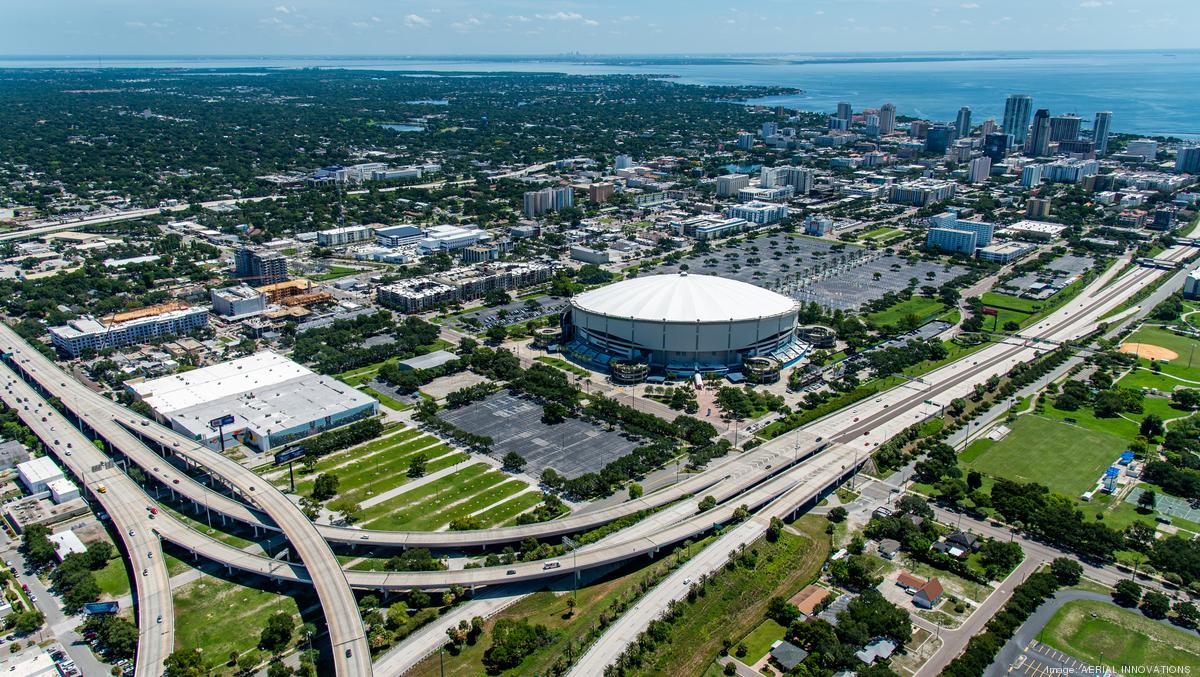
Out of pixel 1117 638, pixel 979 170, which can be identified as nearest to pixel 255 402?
pixel 1117 638

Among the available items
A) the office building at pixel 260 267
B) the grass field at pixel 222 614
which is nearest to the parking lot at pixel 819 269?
the office building at pixel 260 267

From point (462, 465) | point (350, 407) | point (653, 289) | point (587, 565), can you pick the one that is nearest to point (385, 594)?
point (587, 565)

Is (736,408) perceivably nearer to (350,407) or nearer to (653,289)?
(653,289)

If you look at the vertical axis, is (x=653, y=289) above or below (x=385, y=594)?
above

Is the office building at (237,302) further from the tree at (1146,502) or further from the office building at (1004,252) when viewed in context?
the office building at (1004,252)

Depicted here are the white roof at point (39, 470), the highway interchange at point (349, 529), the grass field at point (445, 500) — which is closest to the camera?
the highway interchange at point (349, 529)

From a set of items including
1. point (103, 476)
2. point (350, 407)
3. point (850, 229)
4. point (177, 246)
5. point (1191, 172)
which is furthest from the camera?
point (1191, 172)

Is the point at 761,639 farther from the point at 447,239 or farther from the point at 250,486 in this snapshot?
the point at 447,239
